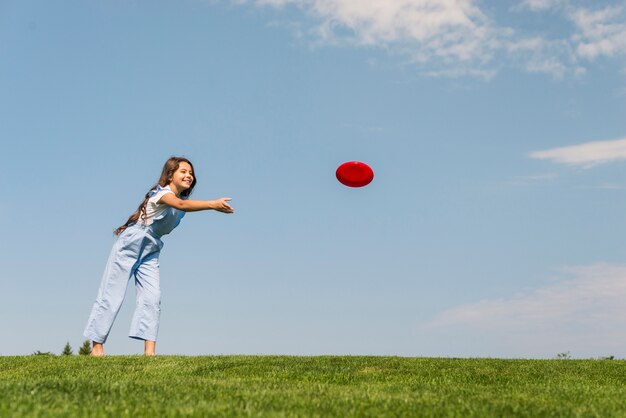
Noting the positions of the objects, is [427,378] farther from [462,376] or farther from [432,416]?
[432,416]

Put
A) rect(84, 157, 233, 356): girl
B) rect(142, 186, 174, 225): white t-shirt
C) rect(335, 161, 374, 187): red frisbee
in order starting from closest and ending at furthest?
rect(142, 186, 174, 225): white t-shirt
rect(84, 157, 233, 356): girl
rect(335, 161, 374, 187): red frisbee

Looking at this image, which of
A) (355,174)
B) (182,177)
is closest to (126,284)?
(182,177)

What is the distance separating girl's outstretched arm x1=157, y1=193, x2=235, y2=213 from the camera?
10414 millimetres

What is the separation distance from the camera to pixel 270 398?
6.54 metres

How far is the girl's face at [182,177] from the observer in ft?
39.4

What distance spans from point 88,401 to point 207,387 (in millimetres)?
1340

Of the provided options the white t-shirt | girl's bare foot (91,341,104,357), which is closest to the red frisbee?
the white t-shirt

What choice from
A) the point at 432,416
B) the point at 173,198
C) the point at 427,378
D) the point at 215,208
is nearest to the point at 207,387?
the point at 432,416

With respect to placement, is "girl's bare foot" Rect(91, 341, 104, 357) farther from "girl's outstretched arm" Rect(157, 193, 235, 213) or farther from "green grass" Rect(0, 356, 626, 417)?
"girl's outstretched arm" Rect(157, 193, 235, 213)

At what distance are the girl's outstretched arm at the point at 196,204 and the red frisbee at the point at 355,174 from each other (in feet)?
11.4

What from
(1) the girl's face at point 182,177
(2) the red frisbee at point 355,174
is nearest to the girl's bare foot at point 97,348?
(1) the girl's face at point 182,177

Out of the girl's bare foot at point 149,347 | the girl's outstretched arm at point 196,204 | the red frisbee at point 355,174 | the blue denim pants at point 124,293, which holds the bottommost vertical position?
the girl's bare foot at point 149,347

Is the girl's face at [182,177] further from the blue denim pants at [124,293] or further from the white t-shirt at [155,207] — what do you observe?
the blue denim pants at [124,293]

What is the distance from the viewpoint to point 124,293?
11.9m
